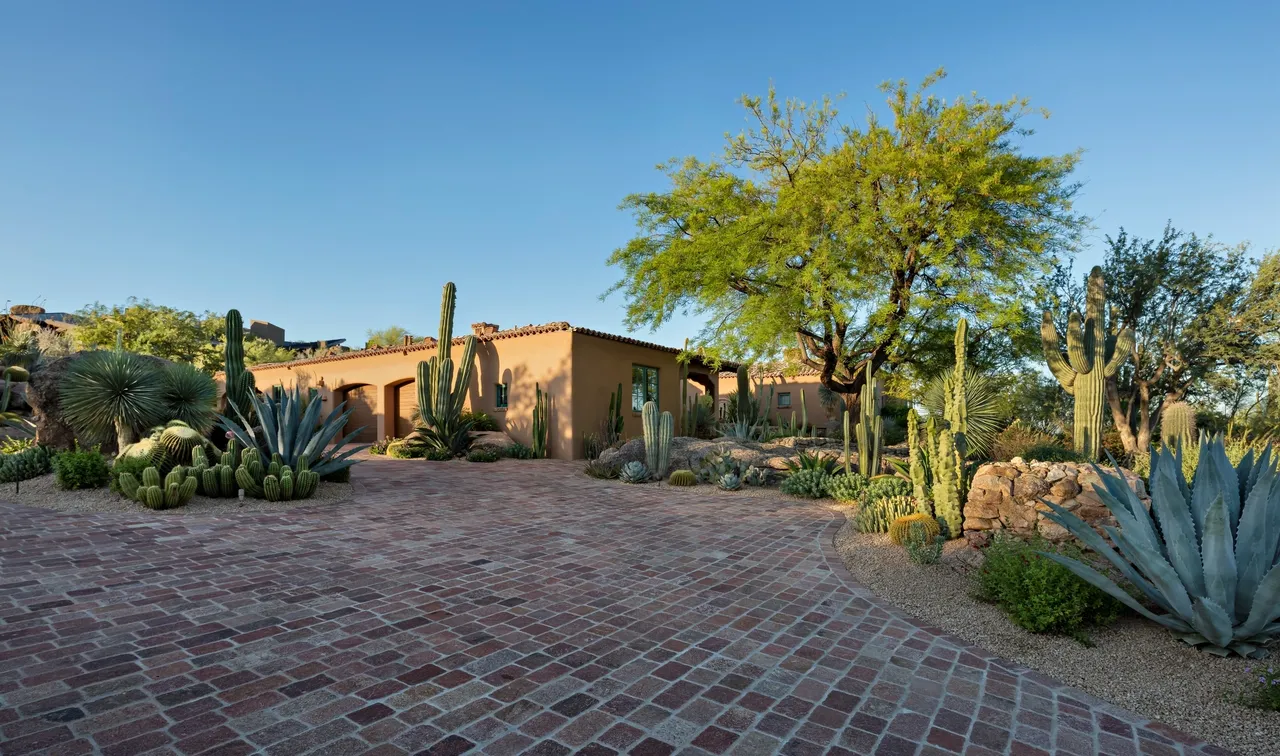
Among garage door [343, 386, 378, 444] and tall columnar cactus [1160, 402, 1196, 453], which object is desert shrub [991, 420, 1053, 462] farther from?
garage door [343, 386, 378, 444]

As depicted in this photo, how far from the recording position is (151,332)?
2409 centimetres

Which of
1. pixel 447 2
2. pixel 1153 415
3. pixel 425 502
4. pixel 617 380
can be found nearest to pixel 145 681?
pixel 425 502

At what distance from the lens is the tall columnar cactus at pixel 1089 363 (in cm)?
1075

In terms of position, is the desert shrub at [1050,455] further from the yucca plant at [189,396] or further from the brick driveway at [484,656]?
the yucca plant at [189,396]

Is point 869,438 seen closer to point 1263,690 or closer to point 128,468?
point 1263,690

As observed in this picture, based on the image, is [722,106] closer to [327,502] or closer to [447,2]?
[447,2]

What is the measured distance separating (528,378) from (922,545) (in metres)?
13.0

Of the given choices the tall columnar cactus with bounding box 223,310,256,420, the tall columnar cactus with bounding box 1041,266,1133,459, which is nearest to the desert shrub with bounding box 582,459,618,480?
the tall columnar cactus with bounding box 223,310,256,420

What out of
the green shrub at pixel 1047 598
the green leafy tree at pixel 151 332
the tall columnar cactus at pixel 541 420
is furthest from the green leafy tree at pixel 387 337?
the green shrub at pixel 1047 598

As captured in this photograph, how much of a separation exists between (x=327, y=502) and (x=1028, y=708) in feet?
28.2

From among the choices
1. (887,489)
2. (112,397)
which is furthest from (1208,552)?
(112,397)

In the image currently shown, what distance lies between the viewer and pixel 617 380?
17656 millimetres

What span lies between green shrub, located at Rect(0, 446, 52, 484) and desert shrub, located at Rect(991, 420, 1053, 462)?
1668 centimetres

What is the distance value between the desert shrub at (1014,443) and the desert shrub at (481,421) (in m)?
12.8
